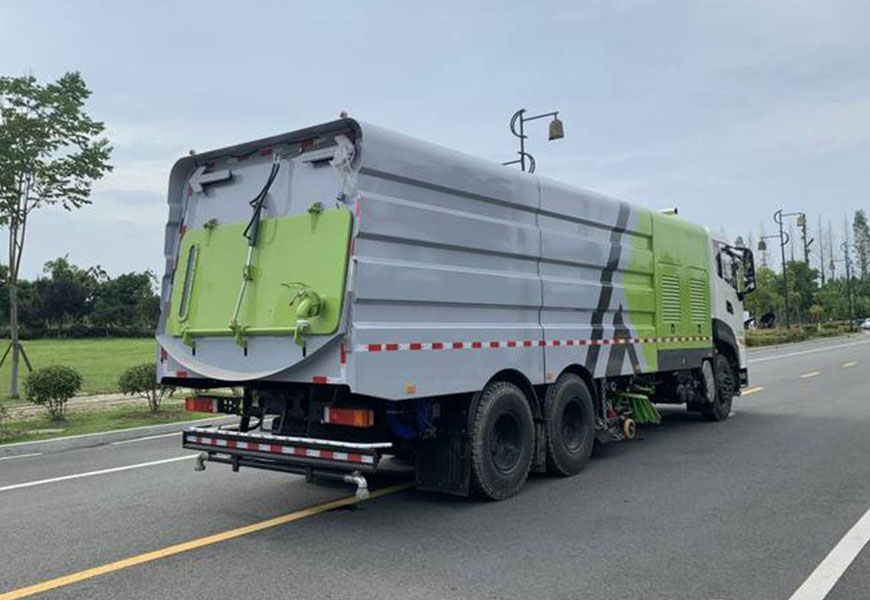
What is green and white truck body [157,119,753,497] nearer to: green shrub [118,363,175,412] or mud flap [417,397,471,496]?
mud flap [417,397,471,496]

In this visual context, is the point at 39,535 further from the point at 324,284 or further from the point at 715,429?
the point at 715,429

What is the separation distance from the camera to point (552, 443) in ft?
22.6

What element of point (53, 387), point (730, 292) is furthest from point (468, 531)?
point (53, 387)

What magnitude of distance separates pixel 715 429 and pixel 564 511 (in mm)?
5293

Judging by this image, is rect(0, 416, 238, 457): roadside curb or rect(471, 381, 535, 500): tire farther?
rect(0, 416, 238, 457): roadside curb

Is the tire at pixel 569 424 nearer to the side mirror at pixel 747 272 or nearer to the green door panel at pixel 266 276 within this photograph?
the green door panel at pixel 266 276

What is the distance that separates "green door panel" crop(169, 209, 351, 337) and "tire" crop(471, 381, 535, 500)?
5.43 feet

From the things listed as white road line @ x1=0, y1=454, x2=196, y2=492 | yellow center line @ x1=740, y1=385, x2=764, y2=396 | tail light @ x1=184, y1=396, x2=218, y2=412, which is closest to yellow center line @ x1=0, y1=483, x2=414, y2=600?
tail light @ x1=184, y1=396, x2=218, y2=412

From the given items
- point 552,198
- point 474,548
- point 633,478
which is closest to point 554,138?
point 552,198

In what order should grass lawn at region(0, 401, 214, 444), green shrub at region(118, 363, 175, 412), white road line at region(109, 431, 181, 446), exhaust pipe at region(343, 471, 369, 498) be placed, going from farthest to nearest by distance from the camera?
green shrub at region(118, 363, 175, 412)
grass lawn at region(0, 401, 214, 444)
white road line at region(109, 431, 181, 446)
exhaust pipe at region(343, 471, 369, 498)

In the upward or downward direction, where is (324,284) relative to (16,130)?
downward

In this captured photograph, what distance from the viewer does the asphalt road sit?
426cm

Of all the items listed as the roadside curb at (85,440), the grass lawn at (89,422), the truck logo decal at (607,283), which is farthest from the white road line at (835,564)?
the roadside curb at (85,440)

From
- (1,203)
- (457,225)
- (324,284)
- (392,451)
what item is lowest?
(392,451)
